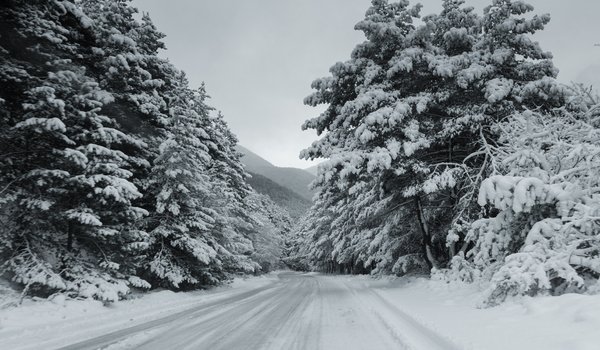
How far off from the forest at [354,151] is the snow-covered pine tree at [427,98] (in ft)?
0.24

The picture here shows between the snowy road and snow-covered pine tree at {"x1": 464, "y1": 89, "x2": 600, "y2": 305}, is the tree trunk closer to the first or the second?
snow-covered pine tree at {"x1": 464, "y1": 89, "x2": 600, "y2": 305}

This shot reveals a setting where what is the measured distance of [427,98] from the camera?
13359 millimetres

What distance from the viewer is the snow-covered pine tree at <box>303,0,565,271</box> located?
41.2ft

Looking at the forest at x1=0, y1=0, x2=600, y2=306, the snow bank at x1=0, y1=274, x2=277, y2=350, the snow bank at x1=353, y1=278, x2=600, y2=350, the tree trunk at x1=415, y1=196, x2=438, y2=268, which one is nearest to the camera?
the snow bank at x1=353, y1=278, x2=600, y2=350

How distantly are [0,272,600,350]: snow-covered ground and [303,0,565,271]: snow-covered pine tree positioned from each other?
4.28m

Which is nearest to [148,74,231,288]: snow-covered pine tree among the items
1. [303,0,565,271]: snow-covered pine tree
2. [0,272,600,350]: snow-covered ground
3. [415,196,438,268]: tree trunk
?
[0,272,600,350]: snow-covered ground

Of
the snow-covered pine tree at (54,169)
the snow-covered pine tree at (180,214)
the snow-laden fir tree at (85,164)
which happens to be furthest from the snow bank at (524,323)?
the snow-covered pine tree at (180,214)

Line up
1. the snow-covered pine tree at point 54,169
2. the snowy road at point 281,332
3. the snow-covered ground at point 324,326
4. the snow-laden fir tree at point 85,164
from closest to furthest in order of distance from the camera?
the snow-covered ground at point 324,326, the snowy road at point 281,332, the snow-covered pine tree at point 54,169, the snow-laden fir tree at point 85,164

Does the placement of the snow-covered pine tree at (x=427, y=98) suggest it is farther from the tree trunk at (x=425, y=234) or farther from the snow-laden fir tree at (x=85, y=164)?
the snow-laden fir tree at (x=85, y=164)

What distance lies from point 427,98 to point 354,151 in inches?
131

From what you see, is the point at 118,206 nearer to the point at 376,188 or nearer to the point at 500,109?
the point at 376,188

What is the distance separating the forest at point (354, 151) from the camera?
25.3ft

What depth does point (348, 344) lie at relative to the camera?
5.73 m

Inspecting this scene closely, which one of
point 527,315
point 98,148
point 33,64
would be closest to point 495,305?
point 527,315
